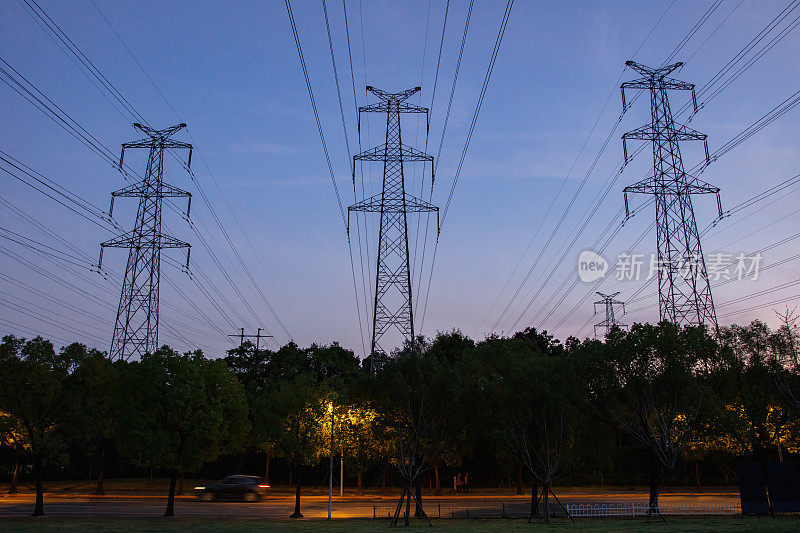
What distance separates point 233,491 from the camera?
48.6 meters

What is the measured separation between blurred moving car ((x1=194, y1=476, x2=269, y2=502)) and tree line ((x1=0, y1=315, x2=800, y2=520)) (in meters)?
9.10

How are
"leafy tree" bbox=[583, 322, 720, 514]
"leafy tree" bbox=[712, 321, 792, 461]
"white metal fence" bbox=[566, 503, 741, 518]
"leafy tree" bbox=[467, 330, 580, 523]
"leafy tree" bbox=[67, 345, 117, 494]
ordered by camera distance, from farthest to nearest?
"leafy tree" bbox=[712, 321, 792, 461] < "leafy tree" bbox=[67, 345, 117, 494] < "white metal fence" bbox=[566, 503, 741, 518] < "leafy tree" bbox=[583, 322, 720, 514] < "leafy tree" bbox=[467, 330, 580, 523]

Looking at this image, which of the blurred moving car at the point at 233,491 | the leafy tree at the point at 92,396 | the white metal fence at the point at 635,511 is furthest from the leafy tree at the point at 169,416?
the white metal fence at the point at 635,511

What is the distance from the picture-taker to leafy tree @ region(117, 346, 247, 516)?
3456cm

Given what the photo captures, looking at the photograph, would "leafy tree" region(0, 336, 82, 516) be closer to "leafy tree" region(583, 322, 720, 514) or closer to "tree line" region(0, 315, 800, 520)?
"tree line" region(0, 315, 800, 520)

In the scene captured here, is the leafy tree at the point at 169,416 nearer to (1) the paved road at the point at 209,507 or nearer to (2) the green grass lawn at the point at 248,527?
(1) the paved road at the point at 209,507

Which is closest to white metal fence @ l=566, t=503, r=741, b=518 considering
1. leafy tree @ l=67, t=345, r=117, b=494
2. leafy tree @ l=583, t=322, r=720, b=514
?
leafy tree @ l=583, t=322, r=720, b=514

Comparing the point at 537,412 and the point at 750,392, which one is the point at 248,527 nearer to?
the point at 537,412

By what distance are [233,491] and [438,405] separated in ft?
78.7

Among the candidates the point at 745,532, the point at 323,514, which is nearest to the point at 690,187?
the point at 745,532

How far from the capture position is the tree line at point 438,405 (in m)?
Answer: 34.2

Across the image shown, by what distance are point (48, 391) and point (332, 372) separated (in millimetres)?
45782

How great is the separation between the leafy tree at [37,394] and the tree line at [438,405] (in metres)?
0.07

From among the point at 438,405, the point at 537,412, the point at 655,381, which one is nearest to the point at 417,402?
the point at 438,405
